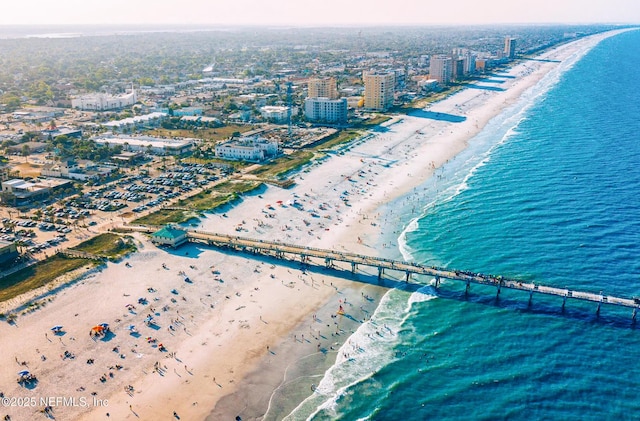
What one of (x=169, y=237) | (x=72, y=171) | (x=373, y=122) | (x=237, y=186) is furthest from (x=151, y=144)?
(x=373, y=122)

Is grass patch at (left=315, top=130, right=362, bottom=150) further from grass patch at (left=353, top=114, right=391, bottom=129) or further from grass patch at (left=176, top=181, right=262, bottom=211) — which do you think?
grass patch at (left=176, top=181, right=262, bottom=211)

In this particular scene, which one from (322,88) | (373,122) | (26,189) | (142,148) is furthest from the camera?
(322,88)

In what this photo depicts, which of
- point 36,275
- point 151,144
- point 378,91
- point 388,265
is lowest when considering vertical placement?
point 388,265

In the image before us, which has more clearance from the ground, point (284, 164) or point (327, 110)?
point (327, 110)

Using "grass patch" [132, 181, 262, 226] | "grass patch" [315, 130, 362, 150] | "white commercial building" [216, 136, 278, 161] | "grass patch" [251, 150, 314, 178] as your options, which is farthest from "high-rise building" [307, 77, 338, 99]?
"grass patch" [132, 181, 262, 226]

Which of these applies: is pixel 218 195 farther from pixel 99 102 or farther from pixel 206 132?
pixel 99 102

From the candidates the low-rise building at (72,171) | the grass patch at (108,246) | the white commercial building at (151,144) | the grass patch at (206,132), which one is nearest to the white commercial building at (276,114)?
the grass patch at (206,132)

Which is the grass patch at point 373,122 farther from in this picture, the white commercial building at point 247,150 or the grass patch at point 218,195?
the grass patch at point 218,195

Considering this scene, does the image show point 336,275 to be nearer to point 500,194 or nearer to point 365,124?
point 500,194
